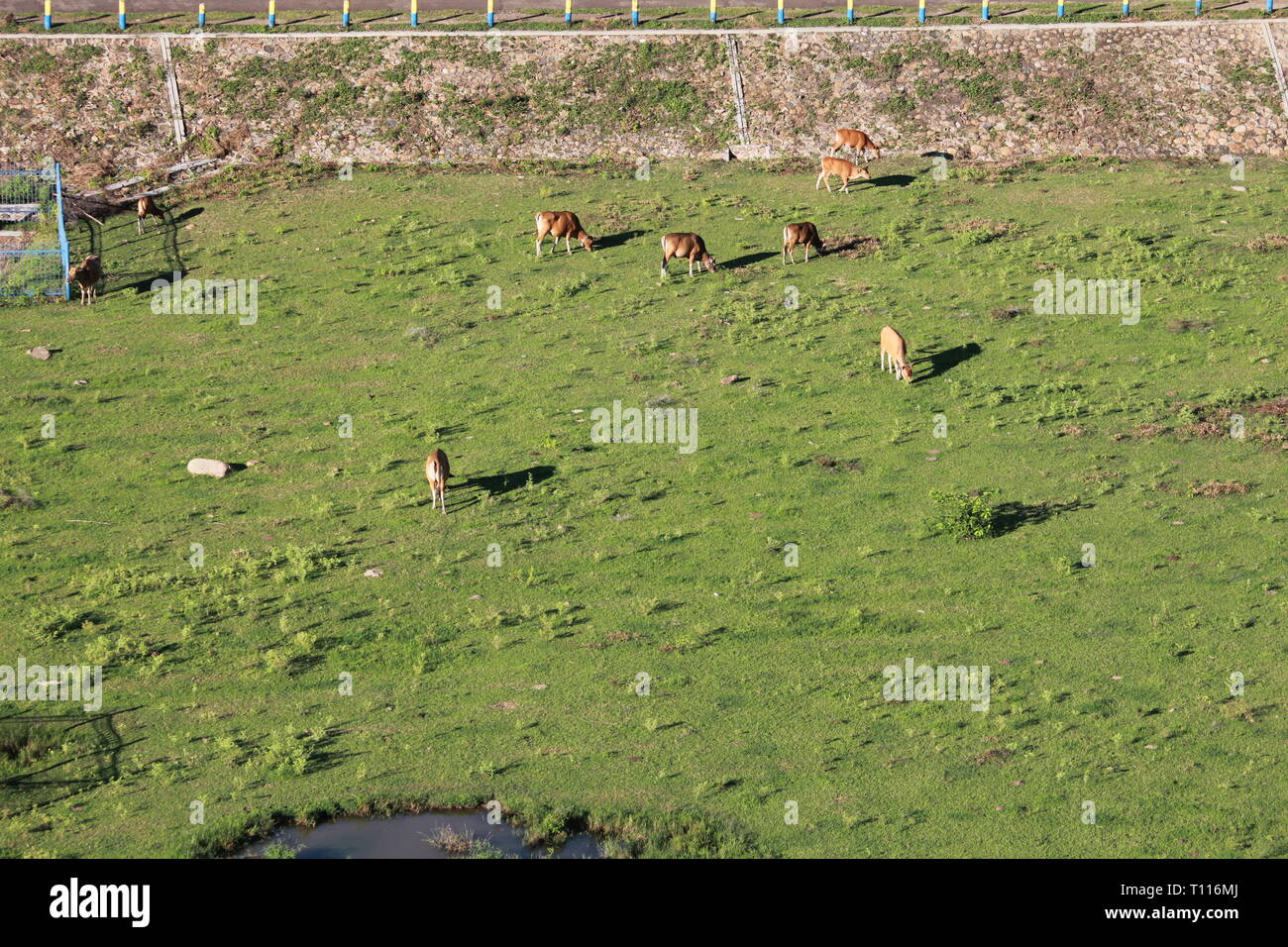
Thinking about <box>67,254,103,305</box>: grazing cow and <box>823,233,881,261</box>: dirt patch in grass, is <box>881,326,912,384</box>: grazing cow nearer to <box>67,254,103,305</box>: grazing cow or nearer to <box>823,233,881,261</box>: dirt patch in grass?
<box>823,233,881,261</box>: dirt patch in grass

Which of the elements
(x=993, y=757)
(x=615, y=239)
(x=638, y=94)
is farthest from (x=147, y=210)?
(x=993, y=757)

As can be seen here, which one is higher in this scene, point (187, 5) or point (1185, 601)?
point (187, 5)

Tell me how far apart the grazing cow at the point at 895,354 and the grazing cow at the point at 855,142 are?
522 inches

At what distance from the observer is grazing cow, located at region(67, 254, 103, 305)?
45812mm

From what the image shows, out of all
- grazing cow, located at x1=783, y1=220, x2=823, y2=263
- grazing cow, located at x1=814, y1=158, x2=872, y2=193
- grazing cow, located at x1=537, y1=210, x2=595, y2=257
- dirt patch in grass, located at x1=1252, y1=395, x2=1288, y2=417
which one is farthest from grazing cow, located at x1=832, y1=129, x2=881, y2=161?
dirt patch in grass, located at x1=1252, y1=395, x2=1288, y2=417

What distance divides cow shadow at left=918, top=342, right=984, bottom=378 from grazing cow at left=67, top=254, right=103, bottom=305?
2274 centimetres

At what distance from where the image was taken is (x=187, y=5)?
59.4 m

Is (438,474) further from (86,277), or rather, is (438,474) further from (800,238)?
(86,277)

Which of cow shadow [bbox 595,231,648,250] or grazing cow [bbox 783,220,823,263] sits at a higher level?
cow shadow [bbox 595,231,648,250]

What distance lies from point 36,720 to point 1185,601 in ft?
68.5

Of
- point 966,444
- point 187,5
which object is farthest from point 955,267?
point 187,5

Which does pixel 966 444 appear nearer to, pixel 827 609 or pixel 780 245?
pixel 827 609

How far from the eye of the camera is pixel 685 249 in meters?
45.0

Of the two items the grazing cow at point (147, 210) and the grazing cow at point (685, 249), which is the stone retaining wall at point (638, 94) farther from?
the grazing cow at point (685, 249)
